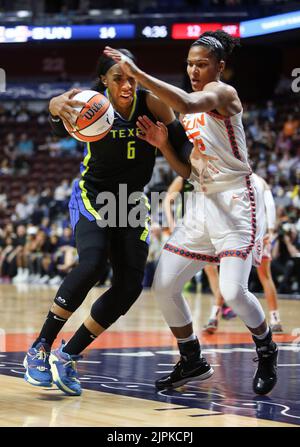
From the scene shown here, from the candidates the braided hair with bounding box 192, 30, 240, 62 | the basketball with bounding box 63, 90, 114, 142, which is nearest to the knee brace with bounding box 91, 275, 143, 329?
the basketball with bounding box 63, 90, 114, 142

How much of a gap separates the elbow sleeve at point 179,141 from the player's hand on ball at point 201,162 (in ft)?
0.11

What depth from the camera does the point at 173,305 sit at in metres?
5.09

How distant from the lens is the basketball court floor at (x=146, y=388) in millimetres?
4043

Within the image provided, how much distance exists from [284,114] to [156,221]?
22.0 ft

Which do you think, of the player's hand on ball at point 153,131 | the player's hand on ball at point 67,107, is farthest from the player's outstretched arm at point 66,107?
the player's hand on ball at point 153,131

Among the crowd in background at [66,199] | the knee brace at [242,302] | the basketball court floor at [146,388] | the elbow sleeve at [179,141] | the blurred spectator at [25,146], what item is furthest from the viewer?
the blurred spectator at [25,146]

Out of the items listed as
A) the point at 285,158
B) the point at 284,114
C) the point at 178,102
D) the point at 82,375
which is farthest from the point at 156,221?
the point at 178,102

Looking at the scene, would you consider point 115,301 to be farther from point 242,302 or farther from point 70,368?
point 242,302

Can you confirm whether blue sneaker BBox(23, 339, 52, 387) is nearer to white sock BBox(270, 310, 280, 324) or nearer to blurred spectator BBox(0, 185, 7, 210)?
white sock BBox(270, 310, 280, 324)

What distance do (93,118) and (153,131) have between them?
37 cm

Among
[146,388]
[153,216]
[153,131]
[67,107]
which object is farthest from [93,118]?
[153,216]

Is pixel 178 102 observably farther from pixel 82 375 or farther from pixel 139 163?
pixel 82 375

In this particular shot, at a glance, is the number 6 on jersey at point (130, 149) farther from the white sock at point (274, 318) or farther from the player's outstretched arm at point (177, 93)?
the white sock at point (274, 318)

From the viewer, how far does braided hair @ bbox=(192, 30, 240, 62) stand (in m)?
4.91
